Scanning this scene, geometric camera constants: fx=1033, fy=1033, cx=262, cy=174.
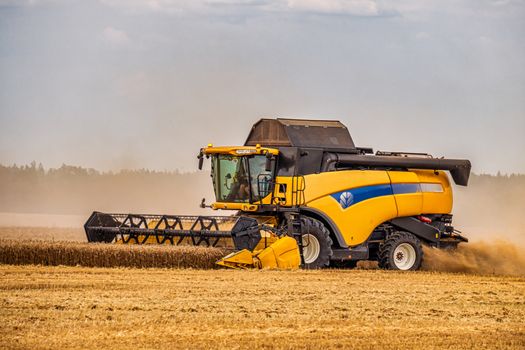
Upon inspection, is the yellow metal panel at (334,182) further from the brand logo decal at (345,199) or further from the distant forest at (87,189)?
the distant forest at (87,189)

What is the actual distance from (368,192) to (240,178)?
8.01ft

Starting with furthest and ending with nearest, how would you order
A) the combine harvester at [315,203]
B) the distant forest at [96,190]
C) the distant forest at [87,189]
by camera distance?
the distant forest at [87,189]
the distant forest at [96,190]
the combine harvester at [315,203]

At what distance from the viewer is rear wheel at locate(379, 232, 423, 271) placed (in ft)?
64.3

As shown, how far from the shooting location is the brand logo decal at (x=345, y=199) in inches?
756

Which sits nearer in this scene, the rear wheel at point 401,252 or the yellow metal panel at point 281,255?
the yellow metal panel at point 281,255

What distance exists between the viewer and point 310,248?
61.6 ft

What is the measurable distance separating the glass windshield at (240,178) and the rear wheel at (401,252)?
257 cm

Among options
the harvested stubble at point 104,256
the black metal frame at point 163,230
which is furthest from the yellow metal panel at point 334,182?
the harvested stubble at point 104,256

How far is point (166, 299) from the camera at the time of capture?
13359 mm

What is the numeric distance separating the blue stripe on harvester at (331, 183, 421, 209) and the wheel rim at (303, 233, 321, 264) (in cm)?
96

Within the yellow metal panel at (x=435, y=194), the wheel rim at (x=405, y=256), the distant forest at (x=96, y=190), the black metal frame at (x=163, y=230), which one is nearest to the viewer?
the black metal frame at (x=163, y=230)

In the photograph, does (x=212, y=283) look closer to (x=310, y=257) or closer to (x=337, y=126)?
(x=310, y=257)

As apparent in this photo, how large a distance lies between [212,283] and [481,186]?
93.2 ft

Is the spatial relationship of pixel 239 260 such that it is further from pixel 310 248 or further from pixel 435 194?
pixel 435 194
